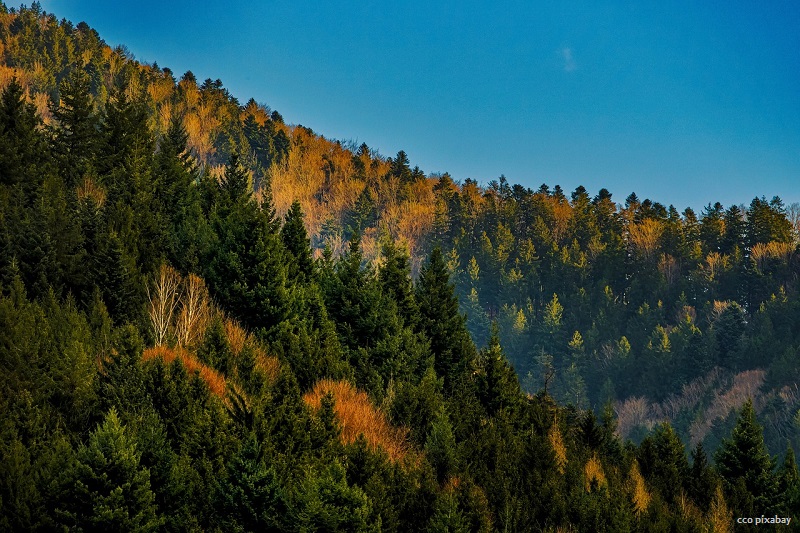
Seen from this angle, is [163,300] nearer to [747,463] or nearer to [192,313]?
[192,313]

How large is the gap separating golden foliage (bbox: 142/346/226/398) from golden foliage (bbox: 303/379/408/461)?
6.25 feet

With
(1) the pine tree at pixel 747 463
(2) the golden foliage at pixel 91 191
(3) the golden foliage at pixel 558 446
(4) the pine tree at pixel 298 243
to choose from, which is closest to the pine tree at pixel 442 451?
(3) the golden foliage at pixel 558 446

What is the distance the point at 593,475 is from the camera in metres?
17.7

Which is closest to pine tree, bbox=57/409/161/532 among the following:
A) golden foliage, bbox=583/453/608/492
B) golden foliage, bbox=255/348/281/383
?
golden foliage, bbox=255/348/281/383

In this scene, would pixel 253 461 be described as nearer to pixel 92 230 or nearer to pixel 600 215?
pixel 92 230

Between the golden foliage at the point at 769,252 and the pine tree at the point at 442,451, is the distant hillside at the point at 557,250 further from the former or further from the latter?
the pine tree at the point at 442,451

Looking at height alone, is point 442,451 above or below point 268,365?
below

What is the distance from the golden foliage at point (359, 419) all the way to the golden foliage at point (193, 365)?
1.90 m

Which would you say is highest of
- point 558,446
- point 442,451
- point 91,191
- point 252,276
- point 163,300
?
point 91,191

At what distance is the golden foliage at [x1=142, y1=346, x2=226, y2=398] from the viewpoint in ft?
47.4

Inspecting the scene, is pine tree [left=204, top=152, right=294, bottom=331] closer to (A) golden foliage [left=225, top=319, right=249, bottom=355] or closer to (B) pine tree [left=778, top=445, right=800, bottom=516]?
(A) golden foliage [left=225, top=319, right=249, bottom=355]

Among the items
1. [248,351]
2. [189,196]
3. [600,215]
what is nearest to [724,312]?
[600,215]

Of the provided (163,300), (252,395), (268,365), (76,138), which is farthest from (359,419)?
(76,138)

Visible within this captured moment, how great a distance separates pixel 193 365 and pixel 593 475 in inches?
416
